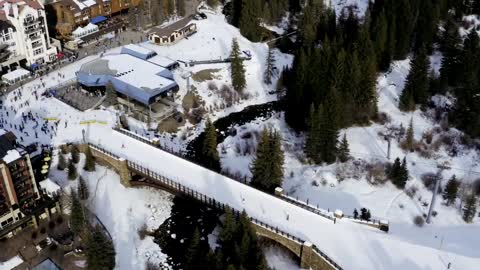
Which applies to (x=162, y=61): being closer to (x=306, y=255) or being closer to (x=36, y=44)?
(x=36, y=44)

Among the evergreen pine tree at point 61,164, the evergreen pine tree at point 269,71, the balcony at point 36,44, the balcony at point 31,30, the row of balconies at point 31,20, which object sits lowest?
the evergreen pine tree at point 61,164

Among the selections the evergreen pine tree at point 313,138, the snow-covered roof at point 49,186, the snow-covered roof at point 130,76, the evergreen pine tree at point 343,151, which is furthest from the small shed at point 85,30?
the evergreen pine tree at point 343,151

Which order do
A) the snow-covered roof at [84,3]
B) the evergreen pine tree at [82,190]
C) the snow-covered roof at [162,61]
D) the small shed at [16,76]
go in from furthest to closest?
the snow-covered roof at [84,3] < the snow-covered roof at [162,61] < the small shed at [16,76] < the evergreen pine tree at [82,190]

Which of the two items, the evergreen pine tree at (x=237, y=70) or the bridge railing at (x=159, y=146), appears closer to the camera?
the bridge railing at (x=159, y=146)

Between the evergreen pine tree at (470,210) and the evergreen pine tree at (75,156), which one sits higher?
the evergreen pine tree at (75,156)

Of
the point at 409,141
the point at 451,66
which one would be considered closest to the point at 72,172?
the point at 409,141

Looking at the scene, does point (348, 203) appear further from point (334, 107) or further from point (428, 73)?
point (428, 73)

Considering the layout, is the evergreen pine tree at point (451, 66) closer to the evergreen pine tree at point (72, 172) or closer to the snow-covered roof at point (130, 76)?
the snow-covered roof at point (130, 76)
